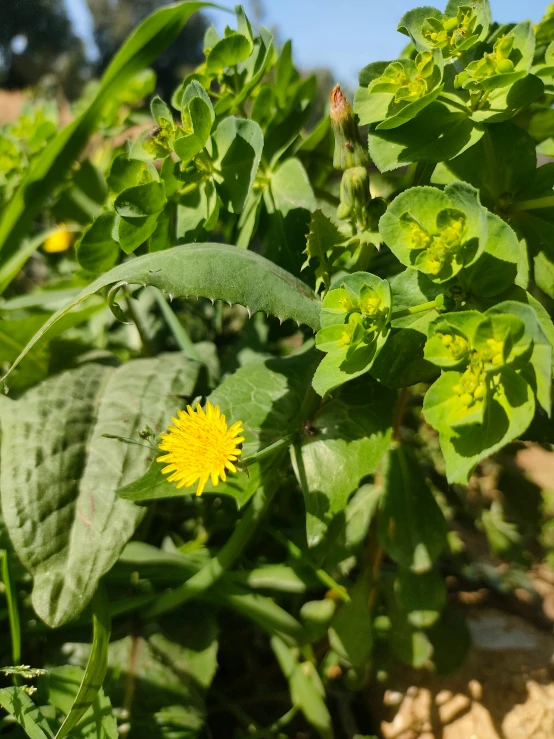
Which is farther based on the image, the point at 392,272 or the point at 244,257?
the point at 392,272

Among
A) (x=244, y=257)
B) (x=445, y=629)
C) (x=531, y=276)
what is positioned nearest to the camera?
(x=244, y=257)

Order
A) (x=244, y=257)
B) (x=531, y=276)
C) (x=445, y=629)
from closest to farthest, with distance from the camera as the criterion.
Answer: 1. (x=244, y=257)
2. (x=531, y=276)
3. (x=445, y=629)

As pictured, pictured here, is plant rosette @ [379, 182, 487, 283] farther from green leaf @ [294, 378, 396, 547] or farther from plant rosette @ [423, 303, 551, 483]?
green leaf @ [294, 378, 396, 547]

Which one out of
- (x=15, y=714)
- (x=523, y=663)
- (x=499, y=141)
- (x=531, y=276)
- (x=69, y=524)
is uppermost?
(x=499, y=141)

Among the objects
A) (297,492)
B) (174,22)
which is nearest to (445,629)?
(297,492)

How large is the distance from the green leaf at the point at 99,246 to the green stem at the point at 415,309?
0.28 m

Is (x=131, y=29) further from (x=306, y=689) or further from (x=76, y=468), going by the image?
(x=306, y=689)

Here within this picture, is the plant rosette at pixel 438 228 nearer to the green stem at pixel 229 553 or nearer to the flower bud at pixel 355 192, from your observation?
the flower bud at pixel 355 192

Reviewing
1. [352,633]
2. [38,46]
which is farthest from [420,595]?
[38,46]

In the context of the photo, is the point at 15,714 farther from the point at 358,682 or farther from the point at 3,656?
the point at 358,682

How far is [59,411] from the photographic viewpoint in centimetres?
65

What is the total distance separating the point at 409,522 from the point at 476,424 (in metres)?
0.25

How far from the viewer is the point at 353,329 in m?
0.45

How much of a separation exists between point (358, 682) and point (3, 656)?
0.37 meters
